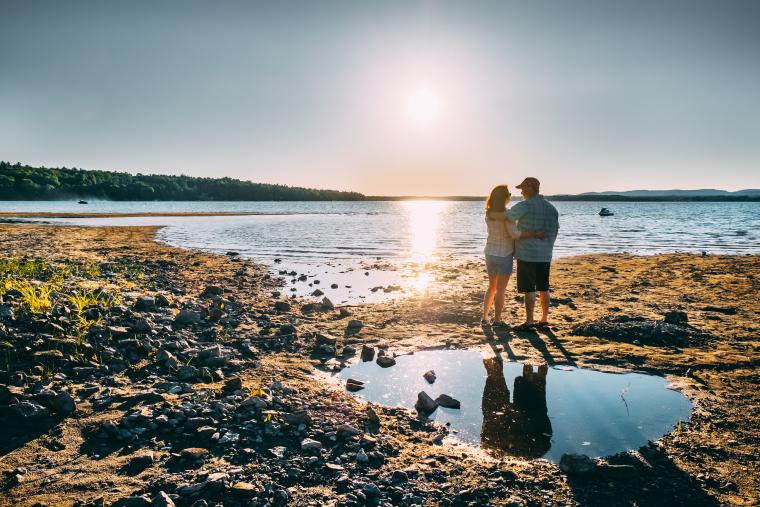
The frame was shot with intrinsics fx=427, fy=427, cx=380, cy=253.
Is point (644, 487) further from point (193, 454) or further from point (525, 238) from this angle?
point (525, 238)

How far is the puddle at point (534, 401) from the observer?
5004mm

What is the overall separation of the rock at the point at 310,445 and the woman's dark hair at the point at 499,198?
6128 millimetres

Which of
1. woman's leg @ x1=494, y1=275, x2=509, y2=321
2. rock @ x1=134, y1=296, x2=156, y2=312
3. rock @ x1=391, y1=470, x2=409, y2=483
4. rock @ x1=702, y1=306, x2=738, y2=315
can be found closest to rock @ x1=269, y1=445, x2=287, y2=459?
rock @ x1=391, y1=470, x2=409, y2=483

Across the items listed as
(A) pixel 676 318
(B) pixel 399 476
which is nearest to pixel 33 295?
(B) pixel 399 476

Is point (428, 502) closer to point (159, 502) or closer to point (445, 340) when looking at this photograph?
point (159, 502)

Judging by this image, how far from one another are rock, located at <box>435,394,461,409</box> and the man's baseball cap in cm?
483

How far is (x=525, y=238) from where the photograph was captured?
8.88m

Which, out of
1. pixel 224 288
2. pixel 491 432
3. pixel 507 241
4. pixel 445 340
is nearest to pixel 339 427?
pixel 491 432

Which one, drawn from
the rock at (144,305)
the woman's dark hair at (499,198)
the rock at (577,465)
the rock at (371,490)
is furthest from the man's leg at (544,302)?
the rock at (144,305)

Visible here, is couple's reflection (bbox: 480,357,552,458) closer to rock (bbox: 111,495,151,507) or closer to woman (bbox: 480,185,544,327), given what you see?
woman (bbox: 480,185,544,327)

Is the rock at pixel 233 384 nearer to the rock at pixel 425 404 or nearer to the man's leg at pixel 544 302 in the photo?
the rock at pixel 425 404

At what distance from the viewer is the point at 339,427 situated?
16.5 ft

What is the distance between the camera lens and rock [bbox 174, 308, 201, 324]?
883 centimetres

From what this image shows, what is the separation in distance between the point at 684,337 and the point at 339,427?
24.2 feet
